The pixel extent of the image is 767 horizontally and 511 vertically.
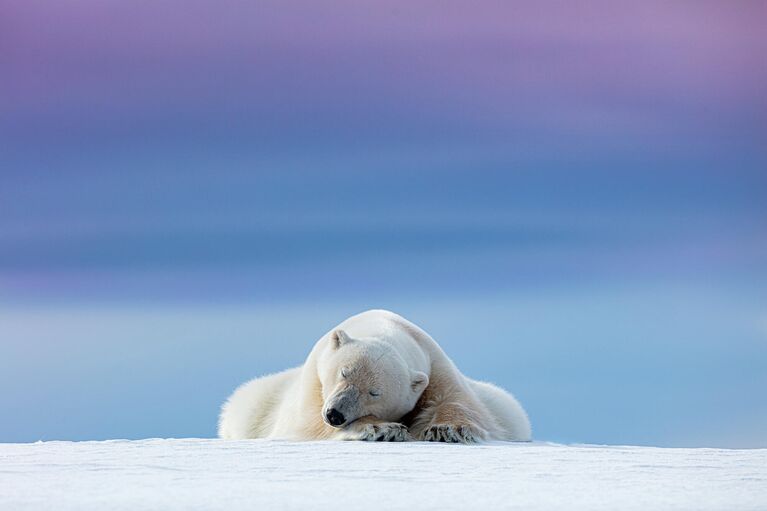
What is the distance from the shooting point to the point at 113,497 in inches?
191

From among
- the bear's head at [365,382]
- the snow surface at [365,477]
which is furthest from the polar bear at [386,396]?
the snow surface at [365,477]

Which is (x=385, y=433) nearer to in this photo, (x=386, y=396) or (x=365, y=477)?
(x=386, y=396)

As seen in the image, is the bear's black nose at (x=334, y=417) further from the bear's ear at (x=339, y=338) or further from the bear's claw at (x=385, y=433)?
the bear's ear at (x=339, y=338)

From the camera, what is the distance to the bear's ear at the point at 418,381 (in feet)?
29.8

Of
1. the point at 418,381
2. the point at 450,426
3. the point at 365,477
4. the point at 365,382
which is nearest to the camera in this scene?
the point at 365,477

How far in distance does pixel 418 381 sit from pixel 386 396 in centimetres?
43

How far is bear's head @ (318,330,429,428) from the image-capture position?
8.65m

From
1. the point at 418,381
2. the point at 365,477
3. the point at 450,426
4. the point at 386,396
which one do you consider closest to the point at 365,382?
the point at 386,396

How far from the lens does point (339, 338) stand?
9.17 metres

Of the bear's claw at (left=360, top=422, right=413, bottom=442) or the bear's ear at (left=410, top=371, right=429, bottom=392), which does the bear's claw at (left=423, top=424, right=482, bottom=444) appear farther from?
the bear's ear at (left=410, top=371, right=429, bottom=392)

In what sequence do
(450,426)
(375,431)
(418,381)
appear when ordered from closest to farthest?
(375,431) → (450,426) → (418,381)

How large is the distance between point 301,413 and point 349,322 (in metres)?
1.40

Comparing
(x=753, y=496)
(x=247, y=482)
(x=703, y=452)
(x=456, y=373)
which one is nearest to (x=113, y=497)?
(x=247, y=482)

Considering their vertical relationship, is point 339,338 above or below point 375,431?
above
